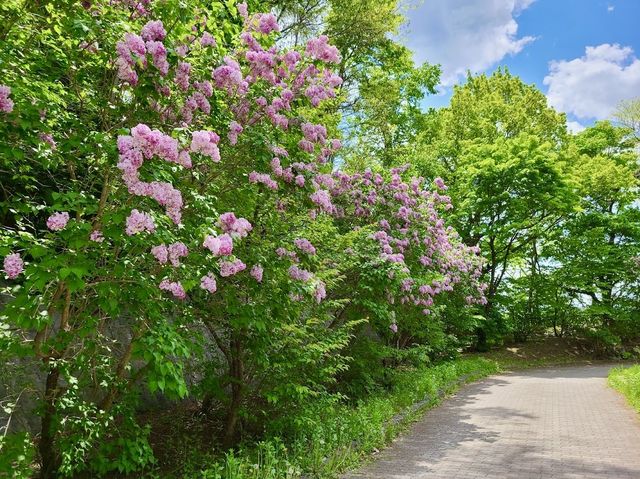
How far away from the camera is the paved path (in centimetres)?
587

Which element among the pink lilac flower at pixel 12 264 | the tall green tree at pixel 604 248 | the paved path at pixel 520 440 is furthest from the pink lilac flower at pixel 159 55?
the tall green tree at pixel 604 248

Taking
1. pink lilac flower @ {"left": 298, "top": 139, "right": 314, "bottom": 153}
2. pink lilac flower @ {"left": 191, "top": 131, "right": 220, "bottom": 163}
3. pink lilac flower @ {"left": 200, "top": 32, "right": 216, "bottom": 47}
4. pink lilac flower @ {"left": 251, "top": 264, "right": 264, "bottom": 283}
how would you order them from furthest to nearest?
pink lilac flower @ {"left": 298, "top": 139, "right": 314, "bottom": 153}, pink lilac flower @ {"left": 251, "top": 264, "right": 264, "bottom": 283}, pink lilac flower @ {"left": 200, "top": 32, "right": 216, "bottom": 47}, pink lilac flower @ {"left": 191, "top": 131, "right": 220, "bottom": 163}

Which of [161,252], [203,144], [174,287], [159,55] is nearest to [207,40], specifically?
[159,55]

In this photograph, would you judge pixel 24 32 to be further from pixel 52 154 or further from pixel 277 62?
pixel 277 62

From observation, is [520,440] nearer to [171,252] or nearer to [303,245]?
[303,245]

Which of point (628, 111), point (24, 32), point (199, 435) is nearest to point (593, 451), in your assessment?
point (199, 435)

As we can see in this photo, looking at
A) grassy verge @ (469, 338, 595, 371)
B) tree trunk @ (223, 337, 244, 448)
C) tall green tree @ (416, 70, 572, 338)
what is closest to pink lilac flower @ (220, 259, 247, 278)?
tree trunk @ (223, 337, 244, 448)

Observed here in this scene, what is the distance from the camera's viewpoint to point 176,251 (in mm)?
3512

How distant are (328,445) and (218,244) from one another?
3.66 m

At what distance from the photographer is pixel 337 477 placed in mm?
5574

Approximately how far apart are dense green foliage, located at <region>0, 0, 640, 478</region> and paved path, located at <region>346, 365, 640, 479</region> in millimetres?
619

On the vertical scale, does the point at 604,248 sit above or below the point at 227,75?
above

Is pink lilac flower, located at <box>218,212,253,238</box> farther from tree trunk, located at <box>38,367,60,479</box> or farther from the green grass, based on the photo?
the green grass

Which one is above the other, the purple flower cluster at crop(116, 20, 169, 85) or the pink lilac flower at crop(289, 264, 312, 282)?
the purple flower cluster at crop(116, 20, 169, 85)
